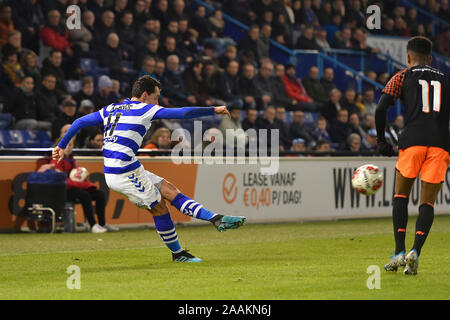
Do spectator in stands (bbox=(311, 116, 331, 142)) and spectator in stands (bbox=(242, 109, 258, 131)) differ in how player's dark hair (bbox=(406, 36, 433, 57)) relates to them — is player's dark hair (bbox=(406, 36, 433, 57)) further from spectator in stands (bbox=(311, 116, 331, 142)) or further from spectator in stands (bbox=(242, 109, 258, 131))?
spectator in stands (bbox=(311, 116, 331, 142))

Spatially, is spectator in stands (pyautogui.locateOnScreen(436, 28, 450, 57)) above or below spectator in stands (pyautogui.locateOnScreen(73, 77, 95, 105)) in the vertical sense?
above

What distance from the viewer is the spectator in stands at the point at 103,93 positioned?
16.7 metres

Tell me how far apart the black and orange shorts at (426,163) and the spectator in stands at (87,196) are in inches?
282

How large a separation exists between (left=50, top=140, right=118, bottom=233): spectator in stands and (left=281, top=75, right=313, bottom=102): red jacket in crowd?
8.51m

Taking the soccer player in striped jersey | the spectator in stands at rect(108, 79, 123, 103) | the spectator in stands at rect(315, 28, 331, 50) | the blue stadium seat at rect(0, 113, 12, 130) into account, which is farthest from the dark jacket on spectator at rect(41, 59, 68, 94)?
the spectator in stands at rect(315, 28, 331, 50)

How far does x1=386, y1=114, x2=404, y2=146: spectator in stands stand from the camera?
20042mm

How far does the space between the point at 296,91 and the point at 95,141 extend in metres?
7.93

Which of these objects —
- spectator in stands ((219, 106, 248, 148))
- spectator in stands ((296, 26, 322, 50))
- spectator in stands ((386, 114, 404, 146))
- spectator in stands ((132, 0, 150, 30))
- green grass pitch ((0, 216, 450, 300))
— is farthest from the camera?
spectator in stands ((296, 26, 322, 50))

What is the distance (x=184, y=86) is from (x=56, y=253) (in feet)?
29.1

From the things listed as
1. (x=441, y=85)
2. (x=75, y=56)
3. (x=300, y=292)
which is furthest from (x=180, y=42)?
(x=300, y=292)

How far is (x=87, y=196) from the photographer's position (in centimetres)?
1423

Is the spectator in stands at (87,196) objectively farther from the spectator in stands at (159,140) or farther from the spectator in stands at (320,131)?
the spectator in stands at (320,131)

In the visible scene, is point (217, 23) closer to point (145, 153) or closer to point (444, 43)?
point (145, 153)
